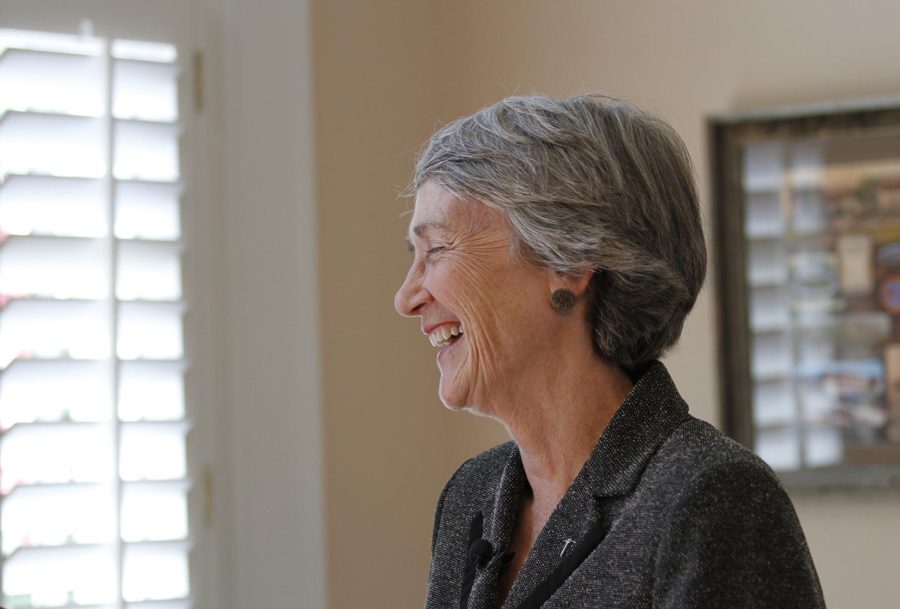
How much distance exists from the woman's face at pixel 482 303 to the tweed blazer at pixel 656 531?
0.45ft

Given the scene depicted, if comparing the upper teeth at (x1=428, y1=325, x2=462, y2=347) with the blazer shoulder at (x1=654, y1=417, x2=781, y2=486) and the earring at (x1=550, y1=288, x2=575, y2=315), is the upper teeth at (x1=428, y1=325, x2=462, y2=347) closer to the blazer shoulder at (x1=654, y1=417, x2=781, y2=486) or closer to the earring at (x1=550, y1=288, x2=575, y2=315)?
the earring at (x1=550, y1=288, x2=575, y2=315)

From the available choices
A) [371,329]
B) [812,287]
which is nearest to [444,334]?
[371,329]

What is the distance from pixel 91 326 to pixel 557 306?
45.1 inches

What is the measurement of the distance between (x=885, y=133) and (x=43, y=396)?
1.79 metres

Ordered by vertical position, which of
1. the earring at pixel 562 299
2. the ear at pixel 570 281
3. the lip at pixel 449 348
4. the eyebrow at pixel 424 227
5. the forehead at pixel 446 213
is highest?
the forehead at pixel 446 213

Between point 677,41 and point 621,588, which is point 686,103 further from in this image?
point 621,588

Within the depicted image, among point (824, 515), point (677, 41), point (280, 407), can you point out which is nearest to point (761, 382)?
point (824, 515)

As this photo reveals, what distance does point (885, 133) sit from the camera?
2406 millimetres

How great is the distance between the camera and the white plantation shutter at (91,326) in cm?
208

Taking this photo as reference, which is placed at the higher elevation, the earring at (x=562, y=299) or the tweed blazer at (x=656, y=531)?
the earring at (x=562, y=299)

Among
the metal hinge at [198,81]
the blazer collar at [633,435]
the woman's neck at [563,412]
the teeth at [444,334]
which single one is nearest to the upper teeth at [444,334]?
the teeth at [444,334]

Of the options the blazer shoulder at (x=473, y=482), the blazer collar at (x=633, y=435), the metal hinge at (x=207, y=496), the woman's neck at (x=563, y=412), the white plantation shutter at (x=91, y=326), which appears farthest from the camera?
the metal hinge at (x=207, y=496)

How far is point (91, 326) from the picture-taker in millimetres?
2154

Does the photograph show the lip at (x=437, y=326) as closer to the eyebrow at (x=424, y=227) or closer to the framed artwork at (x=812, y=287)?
the eyebrow at (x=424, y=227)
